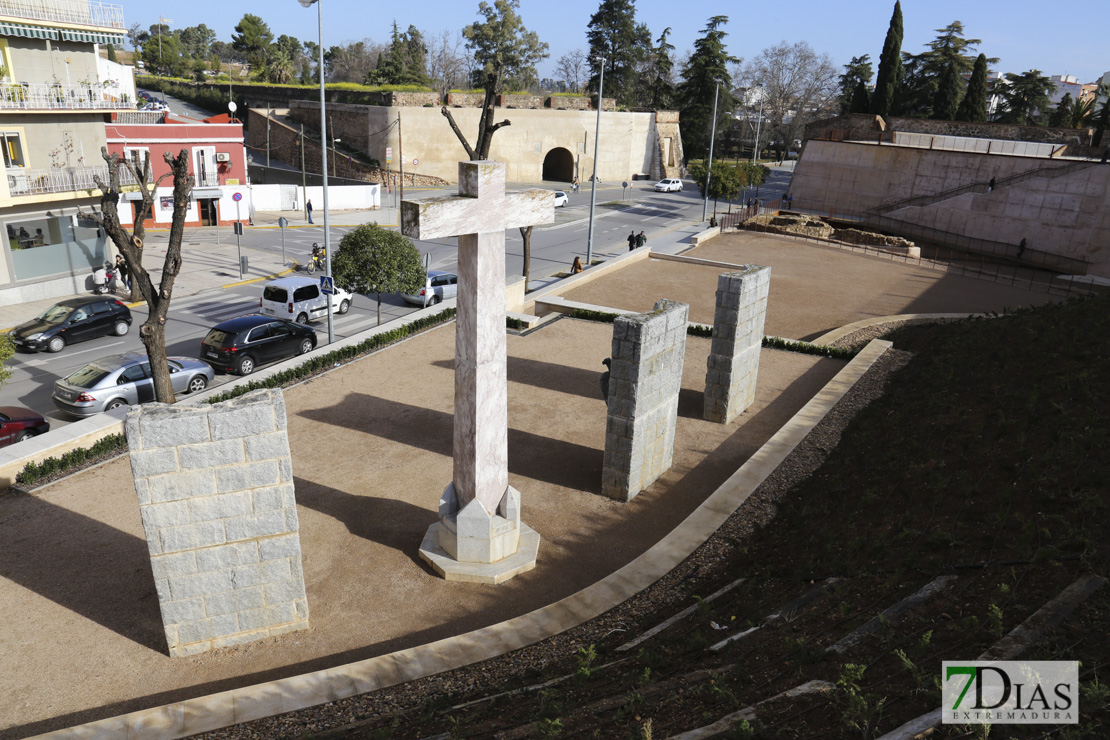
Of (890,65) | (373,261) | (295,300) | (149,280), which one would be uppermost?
(890,65)

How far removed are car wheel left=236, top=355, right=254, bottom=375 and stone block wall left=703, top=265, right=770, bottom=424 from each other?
11.9 meters

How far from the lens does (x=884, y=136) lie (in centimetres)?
5166

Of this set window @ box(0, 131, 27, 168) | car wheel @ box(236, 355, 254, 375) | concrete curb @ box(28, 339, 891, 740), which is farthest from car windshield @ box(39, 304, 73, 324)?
concrete curb @ box(28, 339, 891, 740)

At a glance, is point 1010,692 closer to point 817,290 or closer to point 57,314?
point 817,290

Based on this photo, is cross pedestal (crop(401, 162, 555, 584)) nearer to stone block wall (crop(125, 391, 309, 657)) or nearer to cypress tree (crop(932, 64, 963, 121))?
stone block wall (crop(125, 391, 309, 657))

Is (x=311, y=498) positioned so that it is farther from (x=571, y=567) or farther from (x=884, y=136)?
(x=884, y=136)

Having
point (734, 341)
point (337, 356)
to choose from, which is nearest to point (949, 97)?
Result: point (734, 341)

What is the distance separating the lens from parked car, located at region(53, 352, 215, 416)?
1658cm

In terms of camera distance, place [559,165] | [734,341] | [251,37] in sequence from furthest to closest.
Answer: [251,37] < [559,165] < [734,341]

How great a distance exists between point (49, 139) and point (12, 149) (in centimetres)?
126

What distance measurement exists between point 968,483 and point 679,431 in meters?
→ 5.68

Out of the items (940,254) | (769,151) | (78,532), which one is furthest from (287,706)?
(769,151)

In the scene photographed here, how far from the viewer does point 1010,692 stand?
559cm

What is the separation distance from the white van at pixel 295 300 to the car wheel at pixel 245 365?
4.22 metres
